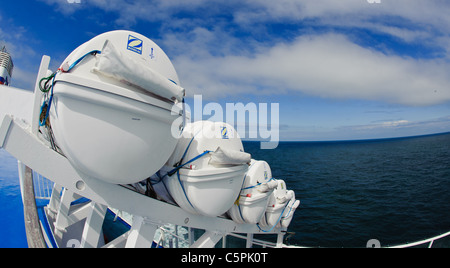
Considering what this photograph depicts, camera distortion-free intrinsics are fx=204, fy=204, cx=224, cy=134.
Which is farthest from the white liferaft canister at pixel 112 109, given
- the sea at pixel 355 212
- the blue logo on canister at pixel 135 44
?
the sea at pixel 355 212

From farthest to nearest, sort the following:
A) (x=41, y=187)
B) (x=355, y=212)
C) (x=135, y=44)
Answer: (x=355, y=212)
(x=41, y=187)
(x=135, y=44)

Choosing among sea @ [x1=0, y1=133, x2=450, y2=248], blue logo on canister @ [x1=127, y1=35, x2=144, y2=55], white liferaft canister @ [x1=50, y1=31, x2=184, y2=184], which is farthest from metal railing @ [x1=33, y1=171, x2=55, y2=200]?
blue logo on canister @ [x1=127, y1=35, x2=144, y2=55]

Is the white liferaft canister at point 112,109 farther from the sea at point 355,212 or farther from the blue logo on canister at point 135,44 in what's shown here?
the sea at point 355,212

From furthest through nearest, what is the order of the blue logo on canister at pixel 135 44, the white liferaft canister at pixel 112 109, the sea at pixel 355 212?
the sea at pixel 355 212 → the blue logo on canister at pixel 135 44 → the white liferaft canister at pixel 112 109

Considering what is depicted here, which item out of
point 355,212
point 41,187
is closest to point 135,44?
point 41,187

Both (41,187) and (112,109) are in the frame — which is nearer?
(112,109)

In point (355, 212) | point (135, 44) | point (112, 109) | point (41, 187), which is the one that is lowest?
point (355, 212)

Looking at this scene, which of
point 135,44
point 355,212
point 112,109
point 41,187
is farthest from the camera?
point 355,212

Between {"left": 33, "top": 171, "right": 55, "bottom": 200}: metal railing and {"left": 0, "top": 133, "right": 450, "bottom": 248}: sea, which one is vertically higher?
{"left": 33, "top": 171, "right": 55, "bottom": 200}: metal railing

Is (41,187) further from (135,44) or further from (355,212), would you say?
(355,212)

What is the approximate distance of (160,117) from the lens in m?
2.01

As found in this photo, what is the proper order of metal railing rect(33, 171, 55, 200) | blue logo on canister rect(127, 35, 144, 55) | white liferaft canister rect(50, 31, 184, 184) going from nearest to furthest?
1. white liferaft canister rect(50, 31, 184, 184)
2. blue logo on canister rect(127, 35, 144, 55)
3. metal railing rect(33, 171, 55, 200)

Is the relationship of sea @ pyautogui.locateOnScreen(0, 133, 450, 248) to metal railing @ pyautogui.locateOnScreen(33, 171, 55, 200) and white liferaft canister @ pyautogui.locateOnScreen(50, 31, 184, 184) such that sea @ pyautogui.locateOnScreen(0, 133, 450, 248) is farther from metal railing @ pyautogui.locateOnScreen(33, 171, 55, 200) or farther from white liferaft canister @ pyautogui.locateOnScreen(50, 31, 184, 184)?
white liferaft canister @ pyautogui.locateOnScreen(50, 31, 184, 184)

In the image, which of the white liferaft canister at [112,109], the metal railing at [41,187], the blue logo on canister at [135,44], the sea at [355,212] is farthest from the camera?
the metal railing at [41,187]
